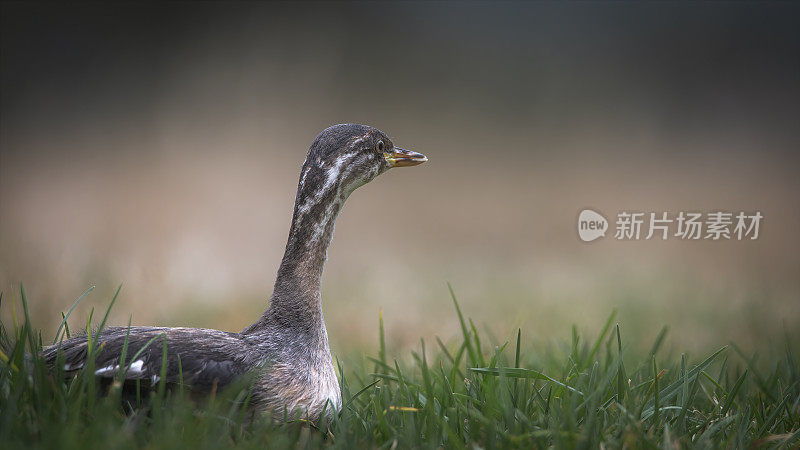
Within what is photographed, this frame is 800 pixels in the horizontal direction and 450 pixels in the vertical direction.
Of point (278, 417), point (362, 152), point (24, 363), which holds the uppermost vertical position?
point (362, 152)

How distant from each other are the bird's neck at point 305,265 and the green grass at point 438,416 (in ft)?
1.71

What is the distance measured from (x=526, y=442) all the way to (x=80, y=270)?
4.60 m

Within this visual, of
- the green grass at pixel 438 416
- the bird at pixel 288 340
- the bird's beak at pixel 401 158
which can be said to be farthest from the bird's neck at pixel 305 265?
the green grass at pixel 438 416

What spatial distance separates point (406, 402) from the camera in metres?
3.74

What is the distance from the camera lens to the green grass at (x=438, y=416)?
2828 mm

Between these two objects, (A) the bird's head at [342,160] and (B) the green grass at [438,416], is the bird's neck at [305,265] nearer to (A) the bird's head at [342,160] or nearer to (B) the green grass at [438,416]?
(A) the bird's head at [342,160]

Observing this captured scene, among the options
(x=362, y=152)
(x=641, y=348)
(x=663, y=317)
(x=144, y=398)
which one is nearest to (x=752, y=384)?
(x=641, y=348)

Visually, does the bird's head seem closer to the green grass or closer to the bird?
the bird

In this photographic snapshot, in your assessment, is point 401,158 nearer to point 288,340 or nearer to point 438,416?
point 288,340

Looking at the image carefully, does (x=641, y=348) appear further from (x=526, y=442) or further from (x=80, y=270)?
(x=80, y=270)

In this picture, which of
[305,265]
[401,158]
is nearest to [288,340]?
[305,265]

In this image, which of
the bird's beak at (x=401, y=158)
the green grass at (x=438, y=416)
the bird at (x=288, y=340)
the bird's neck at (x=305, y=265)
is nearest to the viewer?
the green grass at (x=438, y=416)

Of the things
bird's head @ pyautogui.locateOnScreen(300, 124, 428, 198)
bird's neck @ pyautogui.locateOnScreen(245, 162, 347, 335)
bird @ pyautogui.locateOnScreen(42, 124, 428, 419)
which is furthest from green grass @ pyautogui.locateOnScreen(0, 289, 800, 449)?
bird's head @ pyautogui.locateOnScreen(300, 124, 428, 198)

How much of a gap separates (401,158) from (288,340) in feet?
4.07
